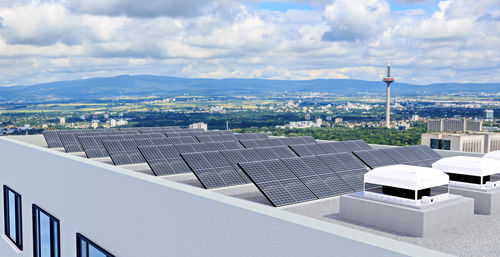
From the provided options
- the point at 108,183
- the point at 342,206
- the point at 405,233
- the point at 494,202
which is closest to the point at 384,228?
the point at 405,233

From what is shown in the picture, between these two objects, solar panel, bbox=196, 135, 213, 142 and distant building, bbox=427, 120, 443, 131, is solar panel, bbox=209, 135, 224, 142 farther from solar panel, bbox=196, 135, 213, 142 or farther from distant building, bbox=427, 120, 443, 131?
distant building, bbox=427, 120, 443, 131

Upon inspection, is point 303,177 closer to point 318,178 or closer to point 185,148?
point 318,178

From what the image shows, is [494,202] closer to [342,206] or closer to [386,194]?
[386,194]

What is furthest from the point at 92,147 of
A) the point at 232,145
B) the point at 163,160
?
the point at 232,145

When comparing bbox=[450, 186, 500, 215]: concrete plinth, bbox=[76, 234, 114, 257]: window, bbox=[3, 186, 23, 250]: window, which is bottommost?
bbox=[3, 186, 23, 250]: window

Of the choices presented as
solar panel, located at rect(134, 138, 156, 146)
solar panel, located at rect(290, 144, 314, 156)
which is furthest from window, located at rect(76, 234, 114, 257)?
solar panel, located at rect(290, 144, 314, 156)

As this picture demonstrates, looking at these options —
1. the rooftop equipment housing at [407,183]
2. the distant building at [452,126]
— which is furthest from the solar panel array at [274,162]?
the distant building at [452,126]

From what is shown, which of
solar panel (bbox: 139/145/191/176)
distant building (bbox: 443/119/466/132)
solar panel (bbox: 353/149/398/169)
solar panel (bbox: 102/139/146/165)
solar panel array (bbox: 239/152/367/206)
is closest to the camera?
solar panel array (bbox: 239/152/367/206)

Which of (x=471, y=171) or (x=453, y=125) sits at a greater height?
(x=471, y=171)
